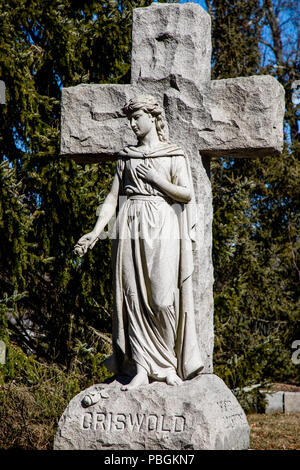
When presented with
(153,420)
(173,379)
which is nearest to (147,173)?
(173,379)

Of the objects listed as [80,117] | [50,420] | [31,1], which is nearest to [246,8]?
[31,1]

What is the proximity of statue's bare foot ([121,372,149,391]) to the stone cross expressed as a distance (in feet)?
1.70

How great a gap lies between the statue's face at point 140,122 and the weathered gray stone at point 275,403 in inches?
247

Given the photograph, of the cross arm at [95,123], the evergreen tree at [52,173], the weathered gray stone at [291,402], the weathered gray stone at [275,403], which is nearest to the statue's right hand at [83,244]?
the cross arm at [95,123]

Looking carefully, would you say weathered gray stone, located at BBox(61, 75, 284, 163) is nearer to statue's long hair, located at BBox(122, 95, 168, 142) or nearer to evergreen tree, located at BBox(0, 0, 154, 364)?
statue's long hair, located at BBox(122, 95, 168, 142)

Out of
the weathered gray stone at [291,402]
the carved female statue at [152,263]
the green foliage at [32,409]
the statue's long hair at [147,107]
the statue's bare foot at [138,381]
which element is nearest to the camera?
the statue's bare foot at [138,381]

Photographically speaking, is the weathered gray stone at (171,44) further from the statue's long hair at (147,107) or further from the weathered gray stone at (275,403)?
the weathered gray stone at (275,403)

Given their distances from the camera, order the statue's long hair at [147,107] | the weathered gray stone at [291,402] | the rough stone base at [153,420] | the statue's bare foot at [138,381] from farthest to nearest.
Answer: the weathered gray stone at [291,402]
the statue's long hair at [147,107]
the statue's bare foot at [138,381]
the rough stone base at [153,420]

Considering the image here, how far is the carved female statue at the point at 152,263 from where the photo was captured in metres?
4.40

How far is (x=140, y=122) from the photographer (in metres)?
4.66

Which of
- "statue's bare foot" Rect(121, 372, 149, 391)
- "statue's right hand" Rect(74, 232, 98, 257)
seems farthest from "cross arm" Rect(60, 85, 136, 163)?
"statue's bare foot" Rect(121, 372, 149, 391)

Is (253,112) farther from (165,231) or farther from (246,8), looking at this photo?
(246,8)

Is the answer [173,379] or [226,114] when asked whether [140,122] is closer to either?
[226,114]

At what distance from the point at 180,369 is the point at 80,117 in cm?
211
